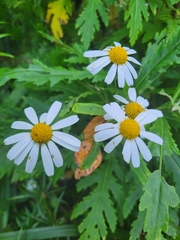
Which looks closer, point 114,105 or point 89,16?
point 114,105

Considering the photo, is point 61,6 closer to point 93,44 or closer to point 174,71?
point 93,44

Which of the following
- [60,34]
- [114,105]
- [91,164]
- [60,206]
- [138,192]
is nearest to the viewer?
[114,105]

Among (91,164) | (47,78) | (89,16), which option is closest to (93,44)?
(89,16)

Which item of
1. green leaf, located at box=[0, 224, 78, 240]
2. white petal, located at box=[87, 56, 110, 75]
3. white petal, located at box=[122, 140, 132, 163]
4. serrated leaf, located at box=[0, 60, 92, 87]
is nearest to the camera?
white petal, located at box=[122, 140, 132, 163]

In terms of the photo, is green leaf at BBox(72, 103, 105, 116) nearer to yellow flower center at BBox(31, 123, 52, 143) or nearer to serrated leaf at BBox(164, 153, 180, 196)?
yellow flower center at BBox(31, 123, 52, 143)

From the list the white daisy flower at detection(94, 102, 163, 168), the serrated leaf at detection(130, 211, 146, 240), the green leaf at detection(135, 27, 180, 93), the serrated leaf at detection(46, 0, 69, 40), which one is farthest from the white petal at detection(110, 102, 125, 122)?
the serrated leaf at detection(46, 0, 69, 40)

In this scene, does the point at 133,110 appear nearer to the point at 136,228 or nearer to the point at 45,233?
the point at 136,228

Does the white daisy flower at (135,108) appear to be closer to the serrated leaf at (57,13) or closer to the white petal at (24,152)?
Result: the white petal at (24,152)
